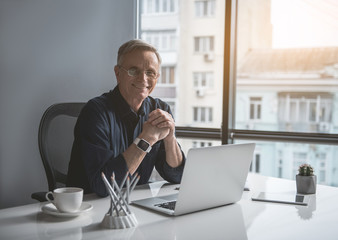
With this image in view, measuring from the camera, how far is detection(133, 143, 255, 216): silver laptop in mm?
1188

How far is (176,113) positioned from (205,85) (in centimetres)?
38

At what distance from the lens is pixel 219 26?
10.5 feet

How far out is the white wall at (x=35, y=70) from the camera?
6.57 feet

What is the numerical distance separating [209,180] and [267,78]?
2155 mm

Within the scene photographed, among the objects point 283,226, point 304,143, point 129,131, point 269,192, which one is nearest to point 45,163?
point 129,131

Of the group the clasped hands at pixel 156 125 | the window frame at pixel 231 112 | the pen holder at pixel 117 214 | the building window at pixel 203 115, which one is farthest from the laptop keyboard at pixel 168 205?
the building window at pixel 203 115

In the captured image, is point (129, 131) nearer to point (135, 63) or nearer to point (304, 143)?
point (135, 63)

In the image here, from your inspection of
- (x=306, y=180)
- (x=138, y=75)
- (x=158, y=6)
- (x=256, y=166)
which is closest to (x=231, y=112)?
(x=256, y=166)

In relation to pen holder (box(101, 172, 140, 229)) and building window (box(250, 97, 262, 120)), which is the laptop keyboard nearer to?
pen holder (box(101, 172, 140, 229))

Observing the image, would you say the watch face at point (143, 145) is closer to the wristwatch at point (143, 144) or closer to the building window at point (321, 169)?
the wristwatch at point (143, 144)

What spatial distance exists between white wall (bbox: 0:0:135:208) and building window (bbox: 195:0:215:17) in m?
1.01

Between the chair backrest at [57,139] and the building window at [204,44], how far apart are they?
5.45 ft

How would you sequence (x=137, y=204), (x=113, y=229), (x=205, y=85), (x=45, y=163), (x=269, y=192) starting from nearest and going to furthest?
(x=113, y=229) → (x=137, y=204) → (x=269, y=192) → (x=45, y=163) → (x=205, y=85)

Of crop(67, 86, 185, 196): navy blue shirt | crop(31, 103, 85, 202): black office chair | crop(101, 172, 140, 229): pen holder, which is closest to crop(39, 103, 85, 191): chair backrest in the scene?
crop(31, 103, 85, 202): black office chair
